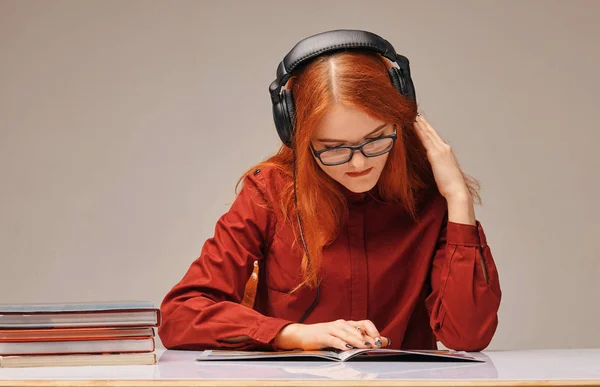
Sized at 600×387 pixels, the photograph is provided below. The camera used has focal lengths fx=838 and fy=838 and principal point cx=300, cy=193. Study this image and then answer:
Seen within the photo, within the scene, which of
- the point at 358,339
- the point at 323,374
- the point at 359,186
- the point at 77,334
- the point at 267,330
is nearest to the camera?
the point at 323,374

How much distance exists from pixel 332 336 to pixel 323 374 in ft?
1.10

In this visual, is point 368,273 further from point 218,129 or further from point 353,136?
point 218,129

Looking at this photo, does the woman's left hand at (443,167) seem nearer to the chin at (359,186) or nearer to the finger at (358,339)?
the chin at (359,186)

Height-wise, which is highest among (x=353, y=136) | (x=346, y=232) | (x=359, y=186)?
(x=353, y=136)

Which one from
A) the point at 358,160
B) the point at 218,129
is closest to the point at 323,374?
the point at 358,160

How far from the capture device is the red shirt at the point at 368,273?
1.70 metres

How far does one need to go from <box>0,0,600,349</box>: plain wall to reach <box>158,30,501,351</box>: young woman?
1056 mm

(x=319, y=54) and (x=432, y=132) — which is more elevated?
(x=319, y=54)

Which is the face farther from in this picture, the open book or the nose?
the open book

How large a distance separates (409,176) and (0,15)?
185cm

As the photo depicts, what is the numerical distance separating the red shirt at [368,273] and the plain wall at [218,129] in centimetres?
107

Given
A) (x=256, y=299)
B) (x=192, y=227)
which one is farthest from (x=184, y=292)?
(x=192, y=227)

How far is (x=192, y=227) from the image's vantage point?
2.93m

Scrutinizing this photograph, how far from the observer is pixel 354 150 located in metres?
1.62
